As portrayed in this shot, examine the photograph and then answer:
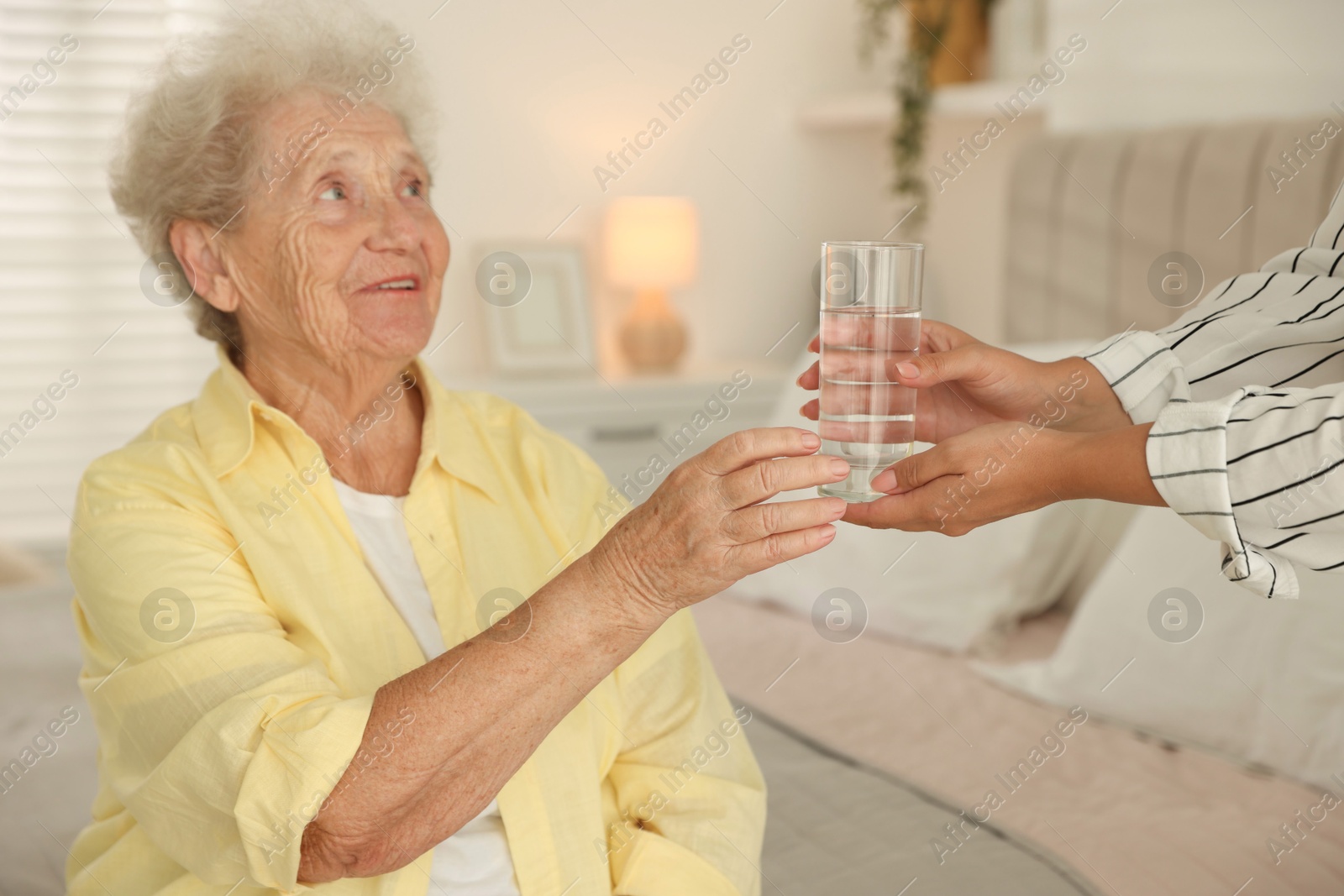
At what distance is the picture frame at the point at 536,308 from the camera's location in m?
3.46

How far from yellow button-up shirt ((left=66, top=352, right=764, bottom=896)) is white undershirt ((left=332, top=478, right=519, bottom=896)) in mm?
22

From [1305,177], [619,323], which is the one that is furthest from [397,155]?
[619,323]

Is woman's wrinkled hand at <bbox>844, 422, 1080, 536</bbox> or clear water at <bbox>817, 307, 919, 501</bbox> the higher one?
clear water at <bbox>817, 307, 919, 501</bbox>

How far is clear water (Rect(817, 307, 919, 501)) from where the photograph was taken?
3.32 ft

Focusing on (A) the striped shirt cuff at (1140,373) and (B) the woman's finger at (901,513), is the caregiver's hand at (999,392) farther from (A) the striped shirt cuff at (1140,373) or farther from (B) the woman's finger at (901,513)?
(B) the woman's finger at (901,513)

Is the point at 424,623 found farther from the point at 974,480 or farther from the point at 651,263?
the point at 651,263

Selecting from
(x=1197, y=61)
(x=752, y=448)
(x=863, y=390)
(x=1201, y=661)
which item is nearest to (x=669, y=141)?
(x=1197, y=61)

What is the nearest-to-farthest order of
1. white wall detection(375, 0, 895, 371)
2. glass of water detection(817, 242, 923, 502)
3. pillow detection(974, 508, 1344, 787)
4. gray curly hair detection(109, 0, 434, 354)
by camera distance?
glass of water detection(817, 242, 923, 502) < gray curly hair detection(109, 0, 434, 354) < pillow detection(974, 508, 1344, 787) < white wall detection(375, 0, 895, 371)

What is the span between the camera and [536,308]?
353cm

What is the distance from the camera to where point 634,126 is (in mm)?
3652

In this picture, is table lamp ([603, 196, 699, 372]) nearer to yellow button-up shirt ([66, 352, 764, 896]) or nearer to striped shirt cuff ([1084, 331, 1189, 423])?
yellow button-up shirt ([66, 352, 764, 896])

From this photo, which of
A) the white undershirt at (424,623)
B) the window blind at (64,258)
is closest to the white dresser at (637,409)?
the window blind at (64,258)

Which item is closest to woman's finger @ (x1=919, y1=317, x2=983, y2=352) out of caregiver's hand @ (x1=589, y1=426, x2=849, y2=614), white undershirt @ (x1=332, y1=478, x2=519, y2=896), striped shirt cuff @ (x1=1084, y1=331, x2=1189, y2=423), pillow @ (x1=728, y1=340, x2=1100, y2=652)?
striped shirt cuff @ (x1=1084, y1=331, x2=1189, y2=423)

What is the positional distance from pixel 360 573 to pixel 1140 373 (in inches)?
32.8
